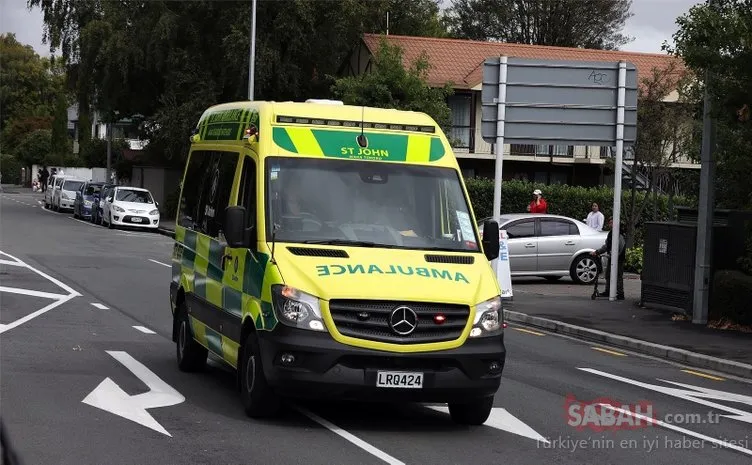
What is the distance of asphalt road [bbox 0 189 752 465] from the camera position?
8.98 metres

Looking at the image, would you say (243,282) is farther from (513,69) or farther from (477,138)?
(477,138)

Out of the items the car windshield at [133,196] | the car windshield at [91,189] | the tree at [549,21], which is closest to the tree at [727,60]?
the car windshield at [133,196]

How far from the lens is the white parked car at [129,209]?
45906mm

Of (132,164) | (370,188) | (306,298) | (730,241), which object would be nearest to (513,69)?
(730,241)

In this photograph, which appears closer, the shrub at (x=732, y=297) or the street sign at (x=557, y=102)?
the shrub at (x=732, y=297)

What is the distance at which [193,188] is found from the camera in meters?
13.3

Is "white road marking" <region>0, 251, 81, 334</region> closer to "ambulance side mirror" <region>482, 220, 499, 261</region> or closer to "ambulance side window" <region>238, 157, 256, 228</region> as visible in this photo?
"ambulance side window" <region>238, 157, 256, 228</region>

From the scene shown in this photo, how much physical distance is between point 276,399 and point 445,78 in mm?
43075

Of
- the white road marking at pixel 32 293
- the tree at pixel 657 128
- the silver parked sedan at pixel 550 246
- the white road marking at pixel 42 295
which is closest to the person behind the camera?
the white road marking at pixel 42 295

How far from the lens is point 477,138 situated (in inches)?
2067

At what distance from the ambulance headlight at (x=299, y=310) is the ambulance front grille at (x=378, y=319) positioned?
0.12 m

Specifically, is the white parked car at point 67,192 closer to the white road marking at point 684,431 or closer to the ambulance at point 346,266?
the ambulance at point 346,266

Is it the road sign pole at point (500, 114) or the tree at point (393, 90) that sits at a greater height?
the tree at point (393, 90)

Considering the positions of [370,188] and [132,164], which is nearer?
[370,188]
